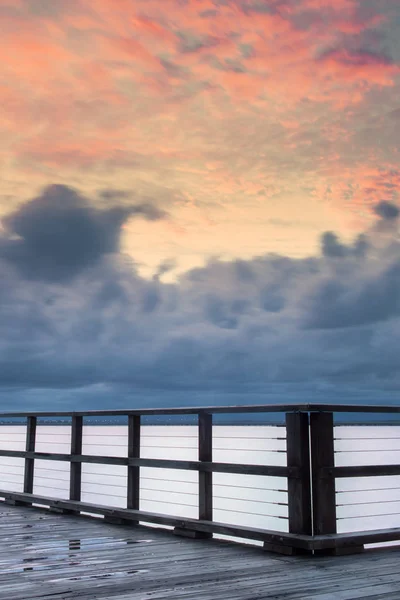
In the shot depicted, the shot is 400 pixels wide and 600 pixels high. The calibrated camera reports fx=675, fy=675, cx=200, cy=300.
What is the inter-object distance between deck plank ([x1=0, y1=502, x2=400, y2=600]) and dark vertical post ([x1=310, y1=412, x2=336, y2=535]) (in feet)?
1.06

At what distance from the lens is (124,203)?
35.6 m

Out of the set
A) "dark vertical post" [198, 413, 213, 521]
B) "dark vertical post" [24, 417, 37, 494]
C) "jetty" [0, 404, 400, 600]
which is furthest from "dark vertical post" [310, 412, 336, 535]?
"dark vertical post" [24, 417, 37, 494]

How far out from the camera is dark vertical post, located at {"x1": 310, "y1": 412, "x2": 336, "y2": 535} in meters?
5.90

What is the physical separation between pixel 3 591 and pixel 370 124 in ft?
61.5

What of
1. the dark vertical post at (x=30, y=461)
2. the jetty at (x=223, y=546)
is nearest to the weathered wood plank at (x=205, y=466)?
the jetty at (x=223, y=546)

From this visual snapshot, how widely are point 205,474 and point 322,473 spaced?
147cm

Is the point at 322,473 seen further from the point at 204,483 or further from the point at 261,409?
the point at 204,483

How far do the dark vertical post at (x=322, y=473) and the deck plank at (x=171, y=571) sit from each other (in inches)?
12.7

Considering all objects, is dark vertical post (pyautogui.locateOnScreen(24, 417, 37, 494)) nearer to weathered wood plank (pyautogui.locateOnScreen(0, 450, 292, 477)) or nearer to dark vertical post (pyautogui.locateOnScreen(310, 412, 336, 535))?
weathered wood plank (pyautogui.locateOnScreen(0, 450, 292, 477))

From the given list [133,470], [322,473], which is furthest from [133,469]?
[322,473]

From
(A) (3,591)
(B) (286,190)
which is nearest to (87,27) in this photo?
(A) (3,591)

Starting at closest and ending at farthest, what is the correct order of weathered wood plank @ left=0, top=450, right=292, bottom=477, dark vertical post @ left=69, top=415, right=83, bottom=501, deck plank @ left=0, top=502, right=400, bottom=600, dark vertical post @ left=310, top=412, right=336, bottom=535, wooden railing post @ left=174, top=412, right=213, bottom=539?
deck plank @ left=0, top=502, right=400, bottom=600
dark vertical post @ left=310, top=412, right=336, bottom=535
weathered wood plank @ left=0, top=450, right=292, bottom=477
wooden railing post @ left=174, top=412, right=213, bottom=539
dark vertical post @ left=69, top=415, right=83, bottom=501

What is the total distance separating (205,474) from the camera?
275 inches

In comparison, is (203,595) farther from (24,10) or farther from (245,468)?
(24,10)
